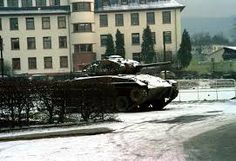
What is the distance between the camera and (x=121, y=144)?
12.4 m

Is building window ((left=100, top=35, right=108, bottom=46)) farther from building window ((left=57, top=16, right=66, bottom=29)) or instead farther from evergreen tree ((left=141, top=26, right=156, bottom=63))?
evergreen tree ((left=141, top=26, right=156, bottom=63))

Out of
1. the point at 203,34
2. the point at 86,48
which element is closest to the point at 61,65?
the point at 86,48

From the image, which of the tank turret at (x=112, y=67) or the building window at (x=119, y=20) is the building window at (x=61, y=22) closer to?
the building window at (x=119, y=20)

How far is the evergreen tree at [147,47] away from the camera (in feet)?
279

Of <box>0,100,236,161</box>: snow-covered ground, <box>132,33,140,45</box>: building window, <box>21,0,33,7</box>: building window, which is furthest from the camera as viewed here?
<box>21,0,33,7</box>: building window

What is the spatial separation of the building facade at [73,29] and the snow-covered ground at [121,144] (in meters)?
70.1

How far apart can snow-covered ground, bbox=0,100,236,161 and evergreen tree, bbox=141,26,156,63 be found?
67.5 metres

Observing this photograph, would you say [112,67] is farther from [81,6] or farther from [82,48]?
[81,6]

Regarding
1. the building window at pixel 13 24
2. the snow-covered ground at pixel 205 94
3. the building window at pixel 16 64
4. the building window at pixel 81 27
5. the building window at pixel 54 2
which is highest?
the building window at pixel 54 2

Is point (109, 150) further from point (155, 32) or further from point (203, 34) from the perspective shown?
point (203, 34)

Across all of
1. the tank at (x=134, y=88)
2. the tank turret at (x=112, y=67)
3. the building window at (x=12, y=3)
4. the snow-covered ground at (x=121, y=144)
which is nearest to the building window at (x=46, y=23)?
the building window at (x=12, y=3)

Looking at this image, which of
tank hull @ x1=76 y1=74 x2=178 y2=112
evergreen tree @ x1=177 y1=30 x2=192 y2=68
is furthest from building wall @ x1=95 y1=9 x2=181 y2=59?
tank hull @ x1=76 y1=74 x2=178 y2=112

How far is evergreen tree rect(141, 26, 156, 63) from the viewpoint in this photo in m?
84.9

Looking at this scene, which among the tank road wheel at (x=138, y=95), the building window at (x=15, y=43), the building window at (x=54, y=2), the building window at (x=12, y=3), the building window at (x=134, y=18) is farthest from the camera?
the building window at (x=12, y=3)
